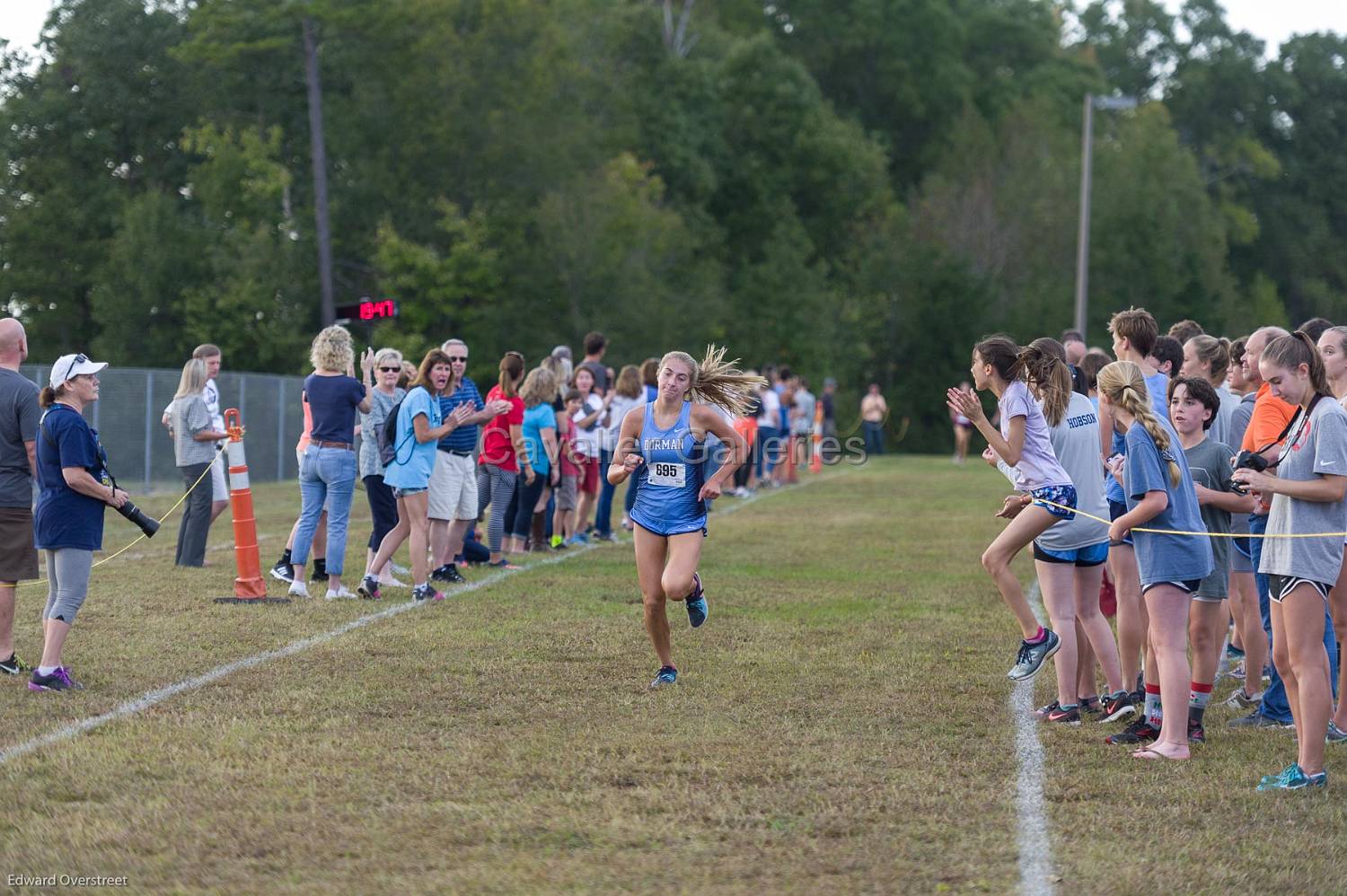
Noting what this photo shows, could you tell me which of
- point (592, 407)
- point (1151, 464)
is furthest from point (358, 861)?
point (592, 407)

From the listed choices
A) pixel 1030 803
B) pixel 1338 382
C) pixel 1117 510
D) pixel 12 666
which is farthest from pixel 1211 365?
pixel 12 666

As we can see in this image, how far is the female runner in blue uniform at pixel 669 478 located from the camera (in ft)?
29.8

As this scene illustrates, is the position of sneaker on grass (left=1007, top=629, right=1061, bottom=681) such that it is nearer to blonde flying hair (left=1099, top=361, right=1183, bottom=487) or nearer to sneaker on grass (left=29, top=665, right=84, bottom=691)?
blonde flying hair (left=1099, top=361, right=1183, bottom=487)

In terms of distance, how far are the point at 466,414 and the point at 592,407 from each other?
238 inches

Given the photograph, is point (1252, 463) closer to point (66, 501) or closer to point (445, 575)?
point (66, 501)

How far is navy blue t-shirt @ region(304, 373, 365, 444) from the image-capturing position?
12.2 meters

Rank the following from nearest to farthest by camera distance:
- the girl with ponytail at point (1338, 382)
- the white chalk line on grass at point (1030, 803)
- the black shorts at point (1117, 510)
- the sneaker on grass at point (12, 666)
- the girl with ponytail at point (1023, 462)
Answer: the white chalk line on grass at point (1030, 803)
the girl with ponytail at point (1338, 382)
the black shorts at point (1117, 510)
the girl with ponytail at point (1023, 462)
the sneaker on grass at point (12, 666)

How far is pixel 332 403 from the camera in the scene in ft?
39.9

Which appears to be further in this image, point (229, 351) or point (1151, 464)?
point (229, 351)

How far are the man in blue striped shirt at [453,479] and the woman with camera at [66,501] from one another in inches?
162

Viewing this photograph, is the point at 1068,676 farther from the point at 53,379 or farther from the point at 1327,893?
the point at 53,379

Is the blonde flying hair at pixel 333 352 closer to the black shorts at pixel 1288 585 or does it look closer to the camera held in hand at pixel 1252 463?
the camera held in hand at pixel 1252 463

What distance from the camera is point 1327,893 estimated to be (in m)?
5.51

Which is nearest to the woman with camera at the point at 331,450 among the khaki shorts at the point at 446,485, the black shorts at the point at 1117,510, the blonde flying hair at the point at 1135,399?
the khaki shorts at the point at 446,485
